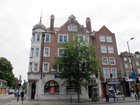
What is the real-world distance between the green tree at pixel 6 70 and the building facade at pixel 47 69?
29.1 metres

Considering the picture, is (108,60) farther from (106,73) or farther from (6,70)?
(6,70)

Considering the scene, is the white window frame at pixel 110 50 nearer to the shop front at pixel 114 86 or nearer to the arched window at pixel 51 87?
the shop front at pixel 114 86

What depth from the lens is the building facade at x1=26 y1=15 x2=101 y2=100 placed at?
2375cm

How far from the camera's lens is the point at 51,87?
24078mm

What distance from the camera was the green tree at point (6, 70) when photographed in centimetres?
4798

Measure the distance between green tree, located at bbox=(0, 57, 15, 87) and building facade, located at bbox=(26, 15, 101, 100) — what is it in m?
29.1

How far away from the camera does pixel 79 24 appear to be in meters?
29.4

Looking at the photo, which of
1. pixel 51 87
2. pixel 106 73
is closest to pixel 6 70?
pixel 51 87

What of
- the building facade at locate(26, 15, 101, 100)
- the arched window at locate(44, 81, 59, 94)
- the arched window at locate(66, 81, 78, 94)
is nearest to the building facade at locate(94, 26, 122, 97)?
the building facade at locate(26, 15, 101, 100)

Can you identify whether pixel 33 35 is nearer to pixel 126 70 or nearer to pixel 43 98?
pixel 43 98

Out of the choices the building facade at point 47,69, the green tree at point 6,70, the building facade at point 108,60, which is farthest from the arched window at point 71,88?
the green tree at point 6,70

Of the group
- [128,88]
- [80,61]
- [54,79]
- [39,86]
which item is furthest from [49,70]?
[128,88]

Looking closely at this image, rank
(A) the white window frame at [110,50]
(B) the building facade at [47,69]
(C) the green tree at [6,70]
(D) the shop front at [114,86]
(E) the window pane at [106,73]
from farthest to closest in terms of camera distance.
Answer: (C) the green tree at [6,70] → (A) the white window frame at [110,50] → (E) the window pane at [106,73] → (D) the shop front at [114,86] → (B) the building facade at [47,69]

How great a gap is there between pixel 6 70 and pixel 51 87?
34123 mm
